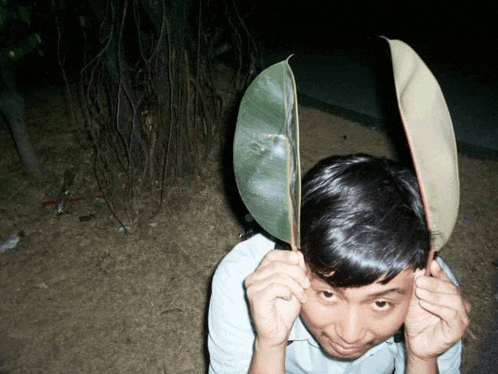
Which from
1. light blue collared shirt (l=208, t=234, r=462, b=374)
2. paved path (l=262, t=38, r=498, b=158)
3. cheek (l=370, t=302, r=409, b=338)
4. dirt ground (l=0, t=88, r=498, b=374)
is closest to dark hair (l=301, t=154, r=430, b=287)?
cheek (l=370, t=302, r=409, b=338)

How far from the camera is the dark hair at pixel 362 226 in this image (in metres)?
0.98

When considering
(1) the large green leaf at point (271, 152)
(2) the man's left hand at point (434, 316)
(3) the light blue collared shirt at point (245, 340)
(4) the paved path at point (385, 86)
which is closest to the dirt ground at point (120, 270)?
(4) the paved path at point (385, 86)

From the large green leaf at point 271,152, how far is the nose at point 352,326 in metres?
0.27

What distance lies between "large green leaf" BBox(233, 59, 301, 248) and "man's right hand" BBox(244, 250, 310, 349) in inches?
3.4

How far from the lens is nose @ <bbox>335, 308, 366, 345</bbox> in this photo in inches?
39.3

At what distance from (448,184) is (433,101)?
7.9 inches

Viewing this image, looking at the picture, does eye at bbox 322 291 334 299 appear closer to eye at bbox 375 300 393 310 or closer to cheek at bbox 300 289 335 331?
cheek at bbox 300 289 335 331

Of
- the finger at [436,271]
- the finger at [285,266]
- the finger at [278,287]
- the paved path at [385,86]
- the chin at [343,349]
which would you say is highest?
the finger at [285,266]

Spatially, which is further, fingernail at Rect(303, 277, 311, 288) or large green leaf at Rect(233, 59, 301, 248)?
fingernail at Rect(303, 277, 311, 288)

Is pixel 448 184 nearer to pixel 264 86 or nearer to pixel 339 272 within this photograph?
pixel 339 272

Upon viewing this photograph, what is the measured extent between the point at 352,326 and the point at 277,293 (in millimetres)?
225

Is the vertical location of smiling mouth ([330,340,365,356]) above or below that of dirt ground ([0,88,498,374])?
above

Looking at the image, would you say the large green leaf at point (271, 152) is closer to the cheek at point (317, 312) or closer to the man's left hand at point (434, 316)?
the cheek at point (317, 312)

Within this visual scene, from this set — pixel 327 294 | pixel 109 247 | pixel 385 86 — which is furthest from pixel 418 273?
pixel 385 86
